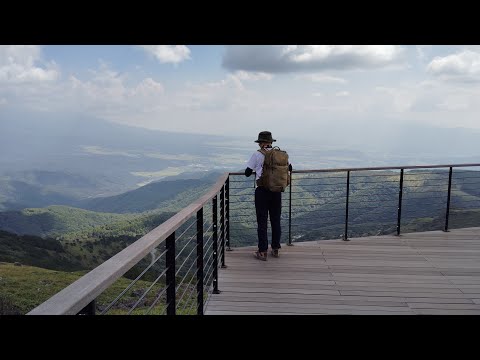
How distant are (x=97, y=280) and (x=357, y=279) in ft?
11.0

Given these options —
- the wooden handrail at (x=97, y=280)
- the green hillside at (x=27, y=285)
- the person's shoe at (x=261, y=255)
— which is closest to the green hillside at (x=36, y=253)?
the green hillside at (x=27, y=285)

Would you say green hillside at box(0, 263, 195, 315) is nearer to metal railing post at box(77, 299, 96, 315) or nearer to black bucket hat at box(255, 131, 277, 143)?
black bucket hat at box(255, 131, 277, 143)

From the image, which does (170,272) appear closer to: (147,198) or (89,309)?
(89,309)

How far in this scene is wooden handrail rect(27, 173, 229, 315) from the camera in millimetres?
947

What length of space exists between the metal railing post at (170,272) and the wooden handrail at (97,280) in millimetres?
108

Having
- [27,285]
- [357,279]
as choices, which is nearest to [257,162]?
[357,279]

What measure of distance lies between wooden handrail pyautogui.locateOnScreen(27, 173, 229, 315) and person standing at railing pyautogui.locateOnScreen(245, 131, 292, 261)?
2.61 meters

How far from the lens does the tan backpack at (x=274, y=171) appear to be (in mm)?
4418

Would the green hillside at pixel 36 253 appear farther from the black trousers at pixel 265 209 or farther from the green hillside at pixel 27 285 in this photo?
the black trousers at pixel 265 209

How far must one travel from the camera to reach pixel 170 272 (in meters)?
2.04
